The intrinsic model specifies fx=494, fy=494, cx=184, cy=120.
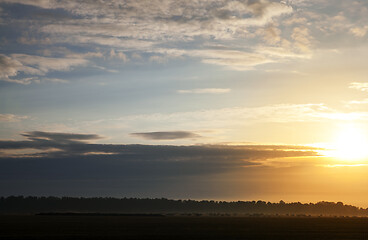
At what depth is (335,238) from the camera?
60281mm

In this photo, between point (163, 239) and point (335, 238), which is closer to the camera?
point (163, 239)

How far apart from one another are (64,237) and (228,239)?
764 inches

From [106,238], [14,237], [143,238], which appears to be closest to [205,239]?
[143,238]

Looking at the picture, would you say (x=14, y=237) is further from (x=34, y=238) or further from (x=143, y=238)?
(x=143, y=238)

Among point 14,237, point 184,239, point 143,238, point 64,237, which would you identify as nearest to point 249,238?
point 184,239

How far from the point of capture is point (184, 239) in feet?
185

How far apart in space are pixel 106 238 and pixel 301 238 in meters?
23.3

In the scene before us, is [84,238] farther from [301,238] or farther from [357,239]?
[357,239]

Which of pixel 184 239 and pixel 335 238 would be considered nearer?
pixel 184 239

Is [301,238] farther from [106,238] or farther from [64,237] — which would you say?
[64,237]

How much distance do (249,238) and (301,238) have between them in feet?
21.3

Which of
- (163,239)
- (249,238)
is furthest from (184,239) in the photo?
(249,238)

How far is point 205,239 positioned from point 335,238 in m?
16.4

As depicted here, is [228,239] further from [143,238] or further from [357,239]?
[357,239]
